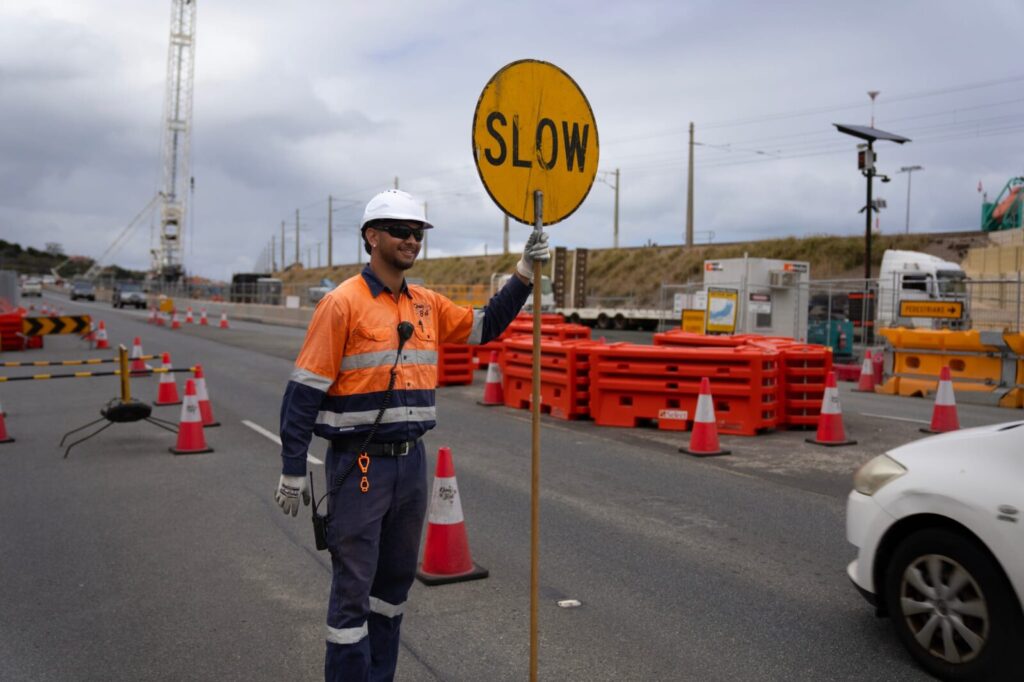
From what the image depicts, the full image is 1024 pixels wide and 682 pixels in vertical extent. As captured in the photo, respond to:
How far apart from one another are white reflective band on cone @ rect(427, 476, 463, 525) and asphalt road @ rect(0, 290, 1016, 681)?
42cm

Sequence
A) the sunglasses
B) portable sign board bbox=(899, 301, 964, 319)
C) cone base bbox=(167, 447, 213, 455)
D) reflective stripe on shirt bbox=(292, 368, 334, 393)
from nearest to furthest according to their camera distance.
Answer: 1. reflective stripe on shirt bbox=(292, 368, 334, 393)
2. the sunglasses
3. cone base bbox=(167, 447, 213, 455)
4. portable sign board bbox=(899, 301, 964, 319)

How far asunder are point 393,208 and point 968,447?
9.72 feet

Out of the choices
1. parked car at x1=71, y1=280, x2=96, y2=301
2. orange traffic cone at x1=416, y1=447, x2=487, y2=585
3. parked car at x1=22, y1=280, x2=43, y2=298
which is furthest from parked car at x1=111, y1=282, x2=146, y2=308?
orange traffic cone at x1=416, y1=447, x2=487, y2=585

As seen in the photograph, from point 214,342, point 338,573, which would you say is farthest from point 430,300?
point 214,342

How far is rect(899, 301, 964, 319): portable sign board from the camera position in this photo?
18969 millimetres

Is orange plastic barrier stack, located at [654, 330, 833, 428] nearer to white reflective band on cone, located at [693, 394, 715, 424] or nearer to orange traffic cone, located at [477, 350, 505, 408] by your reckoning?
white reflective band on cone, located at [693, 394, 715, 424]

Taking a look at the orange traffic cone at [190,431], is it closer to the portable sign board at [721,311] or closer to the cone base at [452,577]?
→ the cone base at [452,577]

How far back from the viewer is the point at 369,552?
137 inches

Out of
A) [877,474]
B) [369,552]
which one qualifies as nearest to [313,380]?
[369,552]

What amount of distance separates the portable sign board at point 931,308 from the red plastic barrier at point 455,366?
961 cm

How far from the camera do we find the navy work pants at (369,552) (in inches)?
136

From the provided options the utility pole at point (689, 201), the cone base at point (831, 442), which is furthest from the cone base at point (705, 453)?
the utility pole at point (689, 201)

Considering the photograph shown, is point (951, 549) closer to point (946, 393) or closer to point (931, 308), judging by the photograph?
point (946, 393)

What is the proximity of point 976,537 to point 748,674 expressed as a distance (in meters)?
1.22
